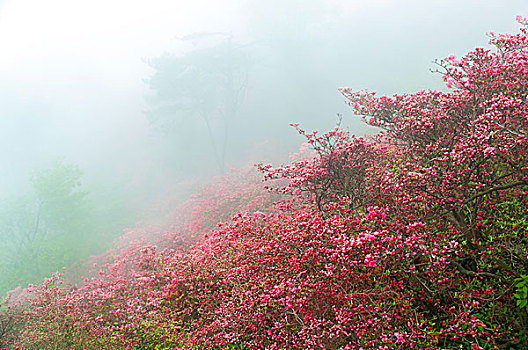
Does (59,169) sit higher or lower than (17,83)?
lower

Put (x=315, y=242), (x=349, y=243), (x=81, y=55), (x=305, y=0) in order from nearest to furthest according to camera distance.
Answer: (x=349, y=243), (x=315, y=242), (x=305, y=0), (x=81, y=55)

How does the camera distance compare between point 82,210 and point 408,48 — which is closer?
point 82,210

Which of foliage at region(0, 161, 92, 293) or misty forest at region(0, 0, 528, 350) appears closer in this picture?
misty forest at region(0, 0, 528, 350)

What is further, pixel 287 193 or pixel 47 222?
pixel 47 222

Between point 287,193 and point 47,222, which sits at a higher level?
point 47,222

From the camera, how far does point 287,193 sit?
6.38 meters

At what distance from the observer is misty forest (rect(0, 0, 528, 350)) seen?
3.82 metres

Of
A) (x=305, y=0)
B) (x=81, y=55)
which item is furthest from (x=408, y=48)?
(x=81, y=55)

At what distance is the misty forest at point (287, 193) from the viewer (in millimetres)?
3824

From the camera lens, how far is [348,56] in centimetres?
4900

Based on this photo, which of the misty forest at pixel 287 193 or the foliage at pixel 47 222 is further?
the foliage at pixel 47 222

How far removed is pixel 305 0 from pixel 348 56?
14298 mm

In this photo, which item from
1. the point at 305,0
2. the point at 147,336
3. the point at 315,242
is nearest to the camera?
the point at 315,242

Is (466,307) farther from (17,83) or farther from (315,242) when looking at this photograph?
(17,83)
